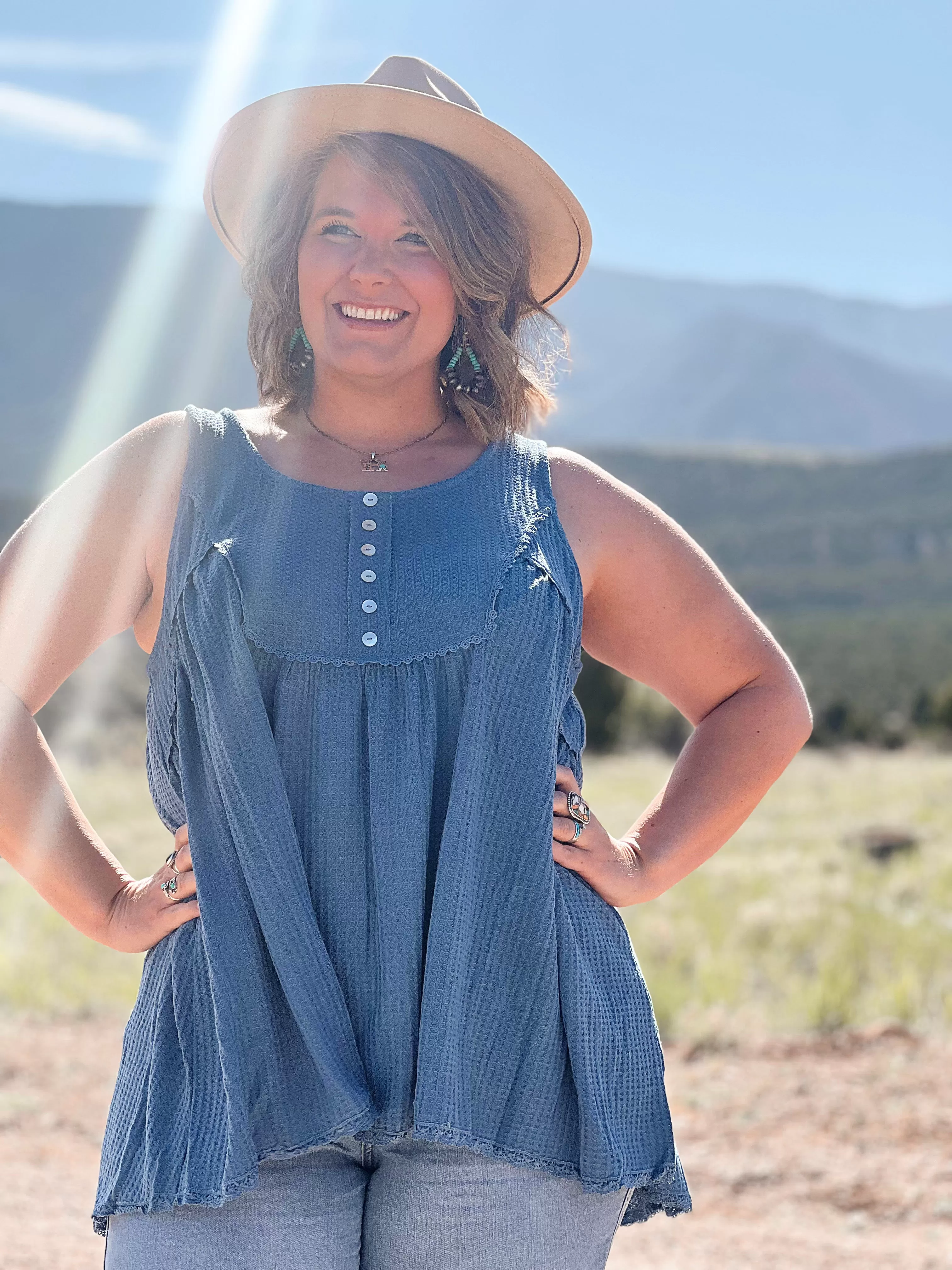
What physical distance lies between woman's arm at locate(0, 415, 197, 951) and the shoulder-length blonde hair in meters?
0.32

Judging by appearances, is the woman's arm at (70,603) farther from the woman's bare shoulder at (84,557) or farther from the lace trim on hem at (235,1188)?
the lace trim on hem at (235,1188)

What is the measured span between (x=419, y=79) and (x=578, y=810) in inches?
43.6

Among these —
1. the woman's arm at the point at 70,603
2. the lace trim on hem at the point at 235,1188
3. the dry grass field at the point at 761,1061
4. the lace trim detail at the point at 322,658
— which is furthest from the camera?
the dry grass field at the point at 761,1061

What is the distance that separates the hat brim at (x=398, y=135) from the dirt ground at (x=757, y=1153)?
253cm

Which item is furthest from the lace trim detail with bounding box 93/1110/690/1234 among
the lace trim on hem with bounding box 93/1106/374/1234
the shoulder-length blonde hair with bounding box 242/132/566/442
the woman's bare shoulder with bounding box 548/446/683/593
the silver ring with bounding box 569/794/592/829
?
the shoulder-length blonde hair with bounding box 242/132/566/442

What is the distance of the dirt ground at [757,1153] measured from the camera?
11.1 feet

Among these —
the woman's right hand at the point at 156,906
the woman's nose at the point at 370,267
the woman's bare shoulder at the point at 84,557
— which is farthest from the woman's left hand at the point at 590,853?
the woman's nose at the point at 370,267

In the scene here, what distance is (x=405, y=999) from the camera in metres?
1.57

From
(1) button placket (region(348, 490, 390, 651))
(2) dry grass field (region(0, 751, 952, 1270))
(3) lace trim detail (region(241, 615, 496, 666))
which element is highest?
(1) button placket (region(348, 490, 390, 651))

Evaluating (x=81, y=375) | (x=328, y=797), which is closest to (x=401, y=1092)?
(x=328, y=797)

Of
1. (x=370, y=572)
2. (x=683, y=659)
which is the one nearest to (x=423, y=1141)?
(x=370, y=572)

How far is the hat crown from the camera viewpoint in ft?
6.34

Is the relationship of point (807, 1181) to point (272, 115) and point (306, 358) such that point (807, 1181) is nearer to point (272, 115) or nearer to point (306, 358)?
point (306, 358)

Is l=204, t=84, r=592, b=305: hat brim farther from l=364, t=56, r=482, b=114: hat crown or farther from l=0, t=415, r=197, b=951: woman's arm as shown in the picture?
l=0, t=415, r=197, b=951: woman's arm
